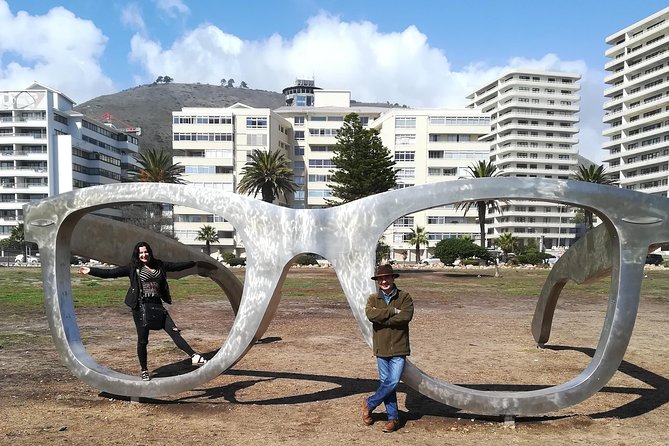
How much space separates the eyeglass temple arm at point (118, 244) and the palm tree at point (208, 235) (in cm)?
5322

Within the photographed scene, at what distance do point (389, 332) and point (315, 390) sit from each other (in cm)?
161

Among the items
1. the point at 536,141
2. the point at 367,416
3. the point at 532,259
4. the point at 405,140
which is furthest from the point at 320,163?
the point at 367,416

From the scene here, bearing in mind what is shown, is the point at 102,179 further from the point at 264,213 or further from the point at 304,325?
the point at 264,213

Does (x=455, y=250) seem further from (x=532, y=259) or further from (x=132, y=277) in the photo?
(x=132, y=277)

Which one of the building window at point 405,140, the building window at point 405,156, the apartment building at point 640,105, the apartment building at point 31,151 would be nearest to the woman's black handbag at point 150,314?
the building window at point 405,156

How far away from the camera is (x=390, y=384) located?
4391 mm

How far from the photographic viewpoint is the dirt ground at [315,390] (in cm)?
426

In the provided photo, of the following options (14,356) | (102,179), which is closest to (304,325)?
(14,356)

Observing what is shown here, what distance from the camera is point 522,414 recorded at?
4.43m

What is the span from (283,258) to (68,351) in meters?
2.21

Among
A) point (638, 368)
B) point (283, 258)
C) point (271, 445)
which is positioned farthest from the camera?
point (638, 368)

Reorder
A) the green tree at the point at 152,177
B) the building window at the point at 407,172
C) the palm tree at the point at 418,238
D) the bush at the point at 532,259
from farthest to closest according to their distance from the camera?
the building window at the point at 407,172 < the palm tree at the point at 418,238 < the bush at the point at 532,259 < the green tree at the point at 152,177

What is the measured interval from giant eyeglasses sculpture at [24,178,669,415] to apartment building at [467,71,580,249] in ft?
244

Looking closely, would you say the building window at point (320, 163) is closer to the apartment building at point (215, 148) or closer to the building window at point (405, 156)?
the apartment building at point (215, 148)
